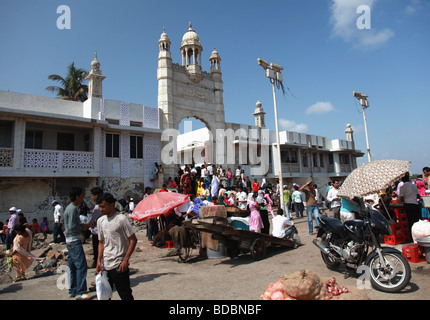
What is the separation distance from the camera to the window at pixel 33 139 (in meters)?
15.4

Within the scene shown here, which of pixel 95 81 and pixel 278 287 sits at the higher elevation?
pixel 95 81

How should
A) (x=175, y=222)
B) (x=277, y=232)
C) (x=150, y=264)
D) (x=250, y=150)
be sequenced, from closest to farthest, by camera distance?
(x=150, y=264) → (x=277, y=232) → (x=175, y=222) → (x=250, y=150)

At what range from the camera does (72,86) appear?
83.0ft

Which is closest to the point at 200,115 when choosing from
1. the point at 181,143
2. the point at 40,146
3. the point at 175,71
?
the point at 175,71

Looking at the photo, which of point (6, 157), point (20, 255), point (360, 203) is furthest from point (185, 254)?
point (6, 157)

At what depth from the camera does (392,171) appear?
5.10m

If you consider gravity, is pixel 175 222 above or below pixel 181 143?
below

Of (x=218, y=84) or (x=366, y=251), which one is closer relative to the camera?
(x=366, y=251)

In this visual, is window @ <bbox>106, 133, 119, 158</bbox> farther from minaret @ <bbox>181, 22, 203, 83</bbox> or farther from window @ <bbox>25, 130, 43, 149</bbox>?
minaret @ <bbox>181, 22, 203, 83</bbox>

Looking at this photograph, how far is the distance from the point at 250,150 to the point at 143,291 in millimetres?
20810

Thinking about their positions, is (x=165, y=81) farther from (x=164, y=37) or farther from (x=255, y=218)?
(x=255, y=218)

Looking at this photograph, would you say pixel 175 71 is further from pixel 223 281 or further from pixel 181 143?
pixel 223 281

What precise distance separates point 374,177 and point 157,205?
592 cm
